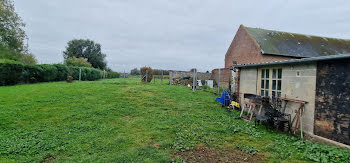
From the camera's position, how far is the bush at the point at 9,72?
11039mm

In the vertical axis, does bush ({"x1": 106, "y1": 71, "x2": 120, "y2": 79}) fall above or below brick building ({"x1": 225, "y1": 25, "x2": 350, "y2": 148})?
above

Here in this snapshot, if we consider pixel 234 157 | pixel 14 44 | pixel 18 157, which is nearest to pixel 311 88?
pixel 234 157

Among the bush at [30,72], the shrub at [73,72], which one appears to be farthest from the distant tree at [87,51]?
the bush at [30,72]

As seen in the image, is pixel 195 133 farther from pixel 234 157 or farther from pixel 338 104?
pixel 338 104

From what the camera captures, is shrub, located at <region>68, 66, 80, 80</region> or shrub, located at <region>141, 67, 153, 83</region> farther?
shrub, located at <region>141, 67, 153, 83</region>

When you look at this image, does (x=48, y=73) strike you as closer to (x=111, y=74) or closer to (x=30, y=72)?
(x=30, y=72)

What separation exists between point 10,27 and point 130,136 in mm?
26269

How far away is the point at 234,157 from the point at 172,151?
1390mm

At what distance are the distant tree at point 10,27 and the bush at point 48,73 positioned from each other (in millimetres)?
10885

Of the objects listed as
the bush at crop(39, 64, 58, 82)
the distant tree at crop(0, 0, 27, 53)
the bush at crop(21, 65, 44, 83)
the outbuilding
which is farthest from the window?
the distant tree at crop(0, 0, 27, 53)

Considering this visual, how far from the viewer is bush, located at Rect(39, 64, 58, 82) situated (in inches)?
569

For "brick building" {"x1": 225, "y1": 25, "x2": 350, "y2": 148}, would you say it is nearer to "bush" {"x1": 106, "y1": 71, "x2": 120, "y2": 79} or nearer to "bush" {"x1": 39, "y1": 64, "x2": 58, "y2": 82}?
"bush" {"x1": 39, "y1": 64, "x2": 58, "y2": 82}

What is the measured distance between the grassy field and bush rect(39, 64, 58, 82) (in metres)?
8.38

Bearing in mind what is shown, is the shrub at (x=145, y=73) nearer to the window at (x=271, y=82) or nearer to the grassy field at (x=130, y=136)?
the grassy field at (x=130, y=136)
